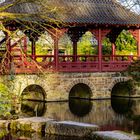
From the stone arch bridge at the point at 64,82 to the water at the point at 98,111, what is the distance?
2.21 ft

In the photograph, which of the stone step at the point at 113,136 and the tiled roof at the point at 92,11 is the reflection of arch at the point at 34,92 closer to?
the tiled roof at the point at 92,11

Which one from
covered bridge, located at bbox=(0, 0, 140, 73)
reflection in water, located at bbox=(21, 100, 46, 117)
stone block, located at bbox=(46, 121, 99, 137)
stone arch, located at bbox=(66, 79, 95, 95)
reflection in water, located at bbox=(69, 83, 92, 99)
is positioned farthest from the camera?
reflection in water, located at bbox=(69, 83, 92, 99)

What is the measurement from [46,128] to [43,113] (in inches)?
279

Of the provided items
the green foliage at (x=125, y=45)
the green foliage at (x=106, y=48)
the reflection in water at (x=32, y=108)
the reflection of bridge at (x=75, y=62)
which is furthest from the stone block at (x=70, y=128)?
the green foliage at (x=125, y=45)

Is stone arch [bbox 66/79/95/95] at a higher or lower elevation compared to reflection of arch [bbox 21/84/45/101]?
higher

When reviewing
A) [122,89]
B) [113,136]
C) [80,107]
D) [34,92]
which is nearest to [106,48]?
[122,89]

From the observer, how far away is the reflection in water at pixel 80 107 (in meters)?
28.6

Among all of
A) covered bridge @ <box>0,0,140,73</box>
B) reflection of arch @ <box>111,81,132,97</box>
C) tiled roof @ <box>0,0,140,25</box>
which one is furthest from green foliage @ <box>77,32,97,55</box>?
tiled roof @ <box>0,0,140,25</box>

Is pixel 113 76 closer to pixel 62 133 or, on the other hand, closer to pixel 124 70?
pixel 124 70

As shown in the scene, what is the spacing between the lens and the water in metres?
24.2

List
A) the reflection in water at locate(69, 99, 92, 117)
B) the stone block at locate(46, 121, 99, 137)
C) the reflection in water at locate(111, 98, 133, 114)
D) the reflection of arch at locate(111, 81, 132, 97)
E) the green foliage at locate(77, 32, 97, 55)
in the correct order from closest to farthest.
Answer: the stone block at locate(46, 121, 99, 137) → the reflection in water at locate(69, 99, 92, 117) → the reflection in water at locate(111, 98, 133, 114) → the reflection of arch at locate(111, 81, 132, 97) → the green foliage at locate(77, 32, 97, 55)

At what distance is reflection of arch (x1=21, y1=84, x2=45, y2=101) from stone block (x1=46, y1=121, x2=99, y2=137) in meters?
11.3

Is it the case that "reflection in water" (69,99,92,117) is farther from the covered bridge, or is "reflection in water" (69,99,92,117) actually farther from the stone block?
the stone block

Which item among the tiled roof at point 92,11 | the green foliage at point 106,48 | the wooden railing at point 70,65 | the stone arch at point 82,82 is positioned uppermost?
the tiled roof at point 92,11
